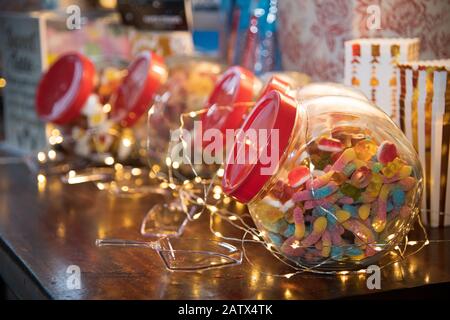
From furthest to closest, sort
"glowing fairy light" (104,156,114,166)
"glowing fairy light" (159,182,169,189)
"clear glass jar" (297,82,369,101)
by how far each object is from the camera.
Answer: "glowing fairy light" (104,156,114,166) → "glowing fairy light" (159,182,169,189) → "clear glass jar" (297,82,369,101)

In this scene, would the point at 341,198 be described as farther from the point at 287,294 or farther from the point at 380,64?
the point at 380,64

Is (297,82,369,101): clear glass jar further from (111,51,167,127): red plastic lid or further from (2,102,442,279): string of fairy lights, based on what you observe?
(111,51,167,127): red plastic lid

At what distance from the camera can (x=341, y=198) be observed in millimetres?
805

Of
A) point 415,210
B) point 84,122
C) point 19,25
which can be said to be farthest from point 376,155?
point 19,25

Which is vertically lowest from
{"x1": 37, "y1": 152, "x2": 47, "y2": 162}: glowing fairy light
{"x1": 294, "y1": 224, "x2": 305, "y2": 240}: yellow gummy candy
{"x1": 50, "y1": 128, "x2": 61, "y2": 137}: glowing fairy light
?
{"x1": 37, "y1": 152, "x2": 47, "y2": 162}: glowing fairy light

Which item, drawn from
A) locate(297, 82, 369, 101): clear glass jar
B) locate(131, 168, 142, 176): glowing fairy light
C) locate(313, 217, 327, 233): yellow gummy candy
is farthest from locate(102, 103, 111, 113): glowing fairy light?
locate(313, 217, 327, 233): yellow gummy candy

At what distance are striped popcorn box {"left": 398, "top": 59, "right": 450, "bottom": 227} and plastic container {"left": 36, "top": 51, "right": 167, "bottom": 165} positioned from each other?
45 centimetres

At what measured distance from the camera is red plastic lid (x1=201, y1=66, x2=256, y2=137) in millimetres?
1046

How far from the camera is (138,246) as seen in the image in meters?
0.96

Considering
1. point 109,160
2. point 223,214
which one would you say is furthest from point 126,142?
point 223,214

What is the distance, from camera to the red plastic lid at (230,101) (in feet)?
3.43

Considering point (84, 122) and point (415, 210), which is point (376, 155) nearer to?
point (415, 210)
